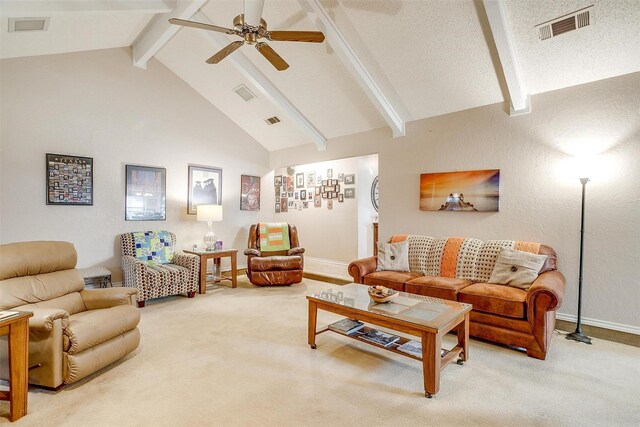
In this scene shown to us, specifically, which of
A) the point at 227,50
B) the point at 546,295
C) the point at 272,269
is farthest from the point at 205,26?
the point at 546,295

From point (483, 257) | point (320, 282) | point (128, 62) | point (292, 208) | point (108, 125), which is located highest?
point (128, 62)

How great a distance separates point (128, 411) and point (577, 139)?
4.60 metres

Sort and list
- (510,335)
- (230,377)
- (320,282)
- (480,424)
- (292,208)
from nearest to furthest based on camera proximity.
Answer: (480,424), (230,377), (510,335), (320,282), (292,208)

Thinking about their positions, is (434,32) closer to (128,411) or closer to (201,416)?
(201,416)

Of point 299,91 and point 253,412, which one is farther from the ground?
point 299,91

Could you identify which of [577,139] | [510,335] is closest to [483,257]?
[510,335]

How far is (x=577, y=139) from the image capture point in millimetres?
3340

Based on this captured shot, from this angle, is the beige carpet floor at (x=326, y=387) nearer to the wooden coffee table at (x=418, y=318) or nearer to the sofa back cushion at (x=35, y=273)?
the wooden coffee table at (x=418, y=318)

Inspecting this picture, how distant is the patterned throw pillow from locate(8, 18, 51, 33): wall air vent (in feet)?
8.62

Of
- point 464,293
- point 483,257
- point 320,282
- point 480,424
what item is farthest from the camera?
point 320,282

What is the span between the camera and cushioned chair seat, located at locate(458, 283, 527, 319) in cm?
279

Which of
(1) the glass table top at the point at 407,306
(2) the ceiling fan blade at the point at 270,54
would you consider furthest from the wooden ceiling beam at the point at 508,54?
(1) the glass table top at the point at 407,306

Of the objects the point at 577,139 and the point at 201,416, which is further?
the point at 577,139

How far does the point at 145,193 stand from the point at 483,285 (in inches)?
192
